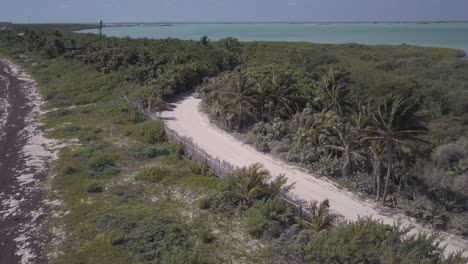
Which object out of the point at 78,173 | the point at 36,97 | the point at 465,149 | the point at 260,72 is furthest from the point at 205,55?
the point at 465,149

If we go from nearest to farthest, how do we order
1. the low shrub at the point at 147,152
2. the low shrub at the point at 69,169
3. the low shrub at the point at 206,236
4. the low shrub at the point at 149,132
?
the low shrub at the point at 206,236 < the low shrub at the point at 69,169 < the low shrub at the point at 147,152 < the low shrub at the point at 149,132

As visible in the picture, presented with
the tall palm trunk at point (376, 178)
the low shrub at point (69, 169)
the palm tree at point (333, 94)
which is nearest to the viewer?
the tall palm trunk at point (376, 178)

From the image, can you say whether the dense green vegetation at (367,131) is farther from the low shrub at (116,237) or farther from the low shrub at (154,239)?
the low shrub at (116,237)

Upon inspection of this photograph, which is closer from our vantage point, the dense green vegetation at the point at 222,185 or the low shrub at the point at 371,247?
the low shrub at the point at 371,247

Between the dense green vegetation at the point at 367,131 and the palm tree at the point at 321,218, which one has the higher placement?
the dense green vegetation at the point at 367,131

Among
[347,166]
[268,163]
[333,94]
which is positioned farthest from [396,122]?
[333,94]

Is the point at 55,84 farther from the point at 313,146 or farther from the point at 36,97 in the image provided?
the point at 313,146

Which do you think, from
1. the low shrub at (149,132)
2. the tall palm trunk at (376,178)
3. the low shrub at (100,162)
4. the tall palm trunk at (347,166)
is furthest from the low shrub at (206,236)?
the low shrub at (149,132)

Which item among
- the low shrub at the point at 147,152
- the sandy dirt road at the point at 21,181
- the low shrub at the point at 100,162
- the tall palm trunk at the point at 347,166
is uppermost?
the tall palm trunk at the point at 347,166
